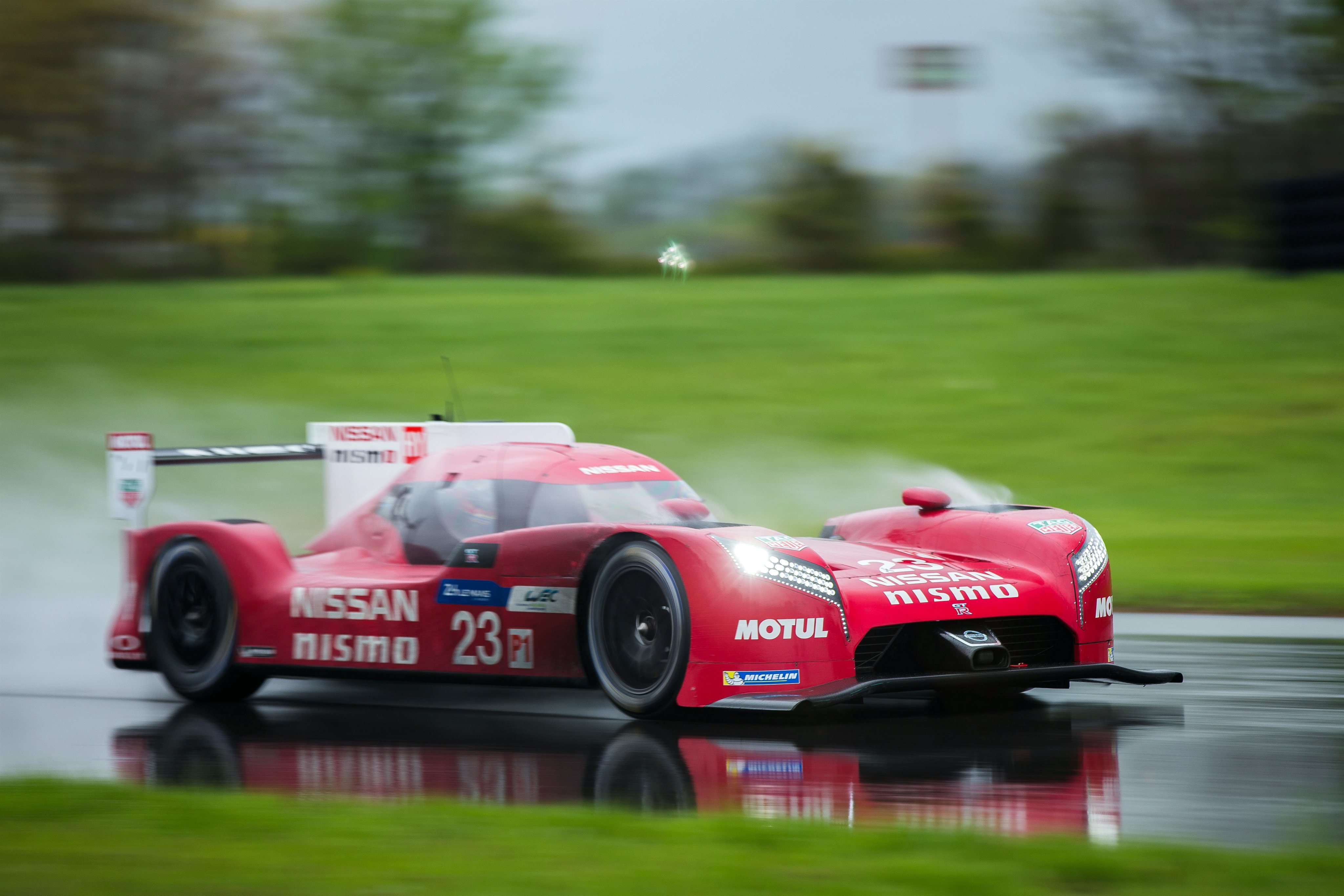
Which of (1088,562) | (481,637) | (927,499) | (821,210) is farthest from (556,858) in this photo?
(821,210)

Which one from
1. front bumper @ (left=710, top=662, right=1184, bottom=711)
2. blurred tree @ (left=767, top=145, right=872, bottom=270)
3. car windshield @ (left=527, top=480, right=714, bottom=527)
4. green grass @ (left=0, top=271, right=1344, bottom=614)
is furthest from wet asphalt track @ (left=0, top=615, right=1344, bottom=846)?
blurred tree @ (left=767, top=145, right=872, bottom=270)

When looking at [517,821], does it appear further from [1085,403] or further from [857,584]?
[1085,403]

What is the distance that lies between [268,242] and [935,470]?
1636 centimetres

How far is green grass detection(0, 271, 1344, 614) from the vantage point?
1603 centimetres

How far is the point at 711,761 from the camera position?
18.8 feet

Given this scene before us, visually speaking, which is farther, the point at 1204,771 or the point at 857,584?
the point at 857,584

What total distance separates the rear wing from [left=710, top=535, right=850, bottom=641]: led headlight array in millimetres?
2380

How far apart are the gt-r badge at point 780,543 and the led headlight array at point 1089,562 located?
1270 millimetres

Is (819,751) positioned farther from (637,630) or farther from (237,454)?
(237,454)

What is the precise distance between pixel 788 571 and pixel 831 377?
1371cm

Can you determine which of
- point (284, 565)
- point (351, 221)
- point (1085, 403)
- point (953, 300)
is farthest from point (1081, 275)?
point (284, 565)

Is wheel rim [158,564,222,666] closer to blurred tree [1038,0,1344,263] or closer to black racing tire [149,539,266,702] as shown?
black racing tire [149,539,266,702]

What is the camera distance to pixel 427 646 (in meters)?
7.06

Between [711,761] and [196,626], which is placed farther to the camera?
[196,626]
